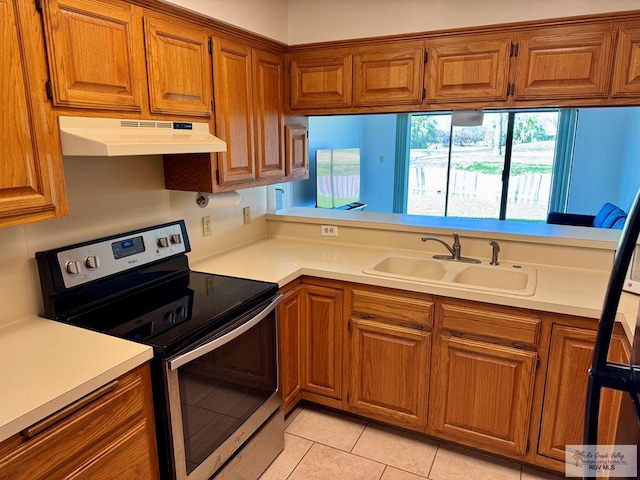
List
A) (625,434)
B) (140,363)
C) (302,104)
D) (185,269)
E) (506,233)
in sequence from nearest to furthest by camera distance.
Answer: (625,434) → (140,363) → (185,269) → (506,233) → (302,104)

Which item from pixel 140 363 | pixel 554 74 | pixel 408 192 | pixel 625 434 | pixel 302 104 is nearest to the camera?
pixel 625 434

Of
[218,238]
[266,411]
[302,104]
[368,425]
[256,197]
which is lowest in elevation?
[368,425]

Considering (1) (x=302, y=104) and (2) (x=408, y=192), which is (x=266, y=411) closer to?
(1) (x=302, y=104)

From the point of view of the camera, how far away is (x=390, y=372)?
2.25 meters

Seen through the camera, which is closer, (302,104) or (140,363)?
(140,363)

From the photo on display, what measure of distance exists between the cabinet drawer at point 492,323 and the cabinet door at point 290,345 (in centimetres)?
75

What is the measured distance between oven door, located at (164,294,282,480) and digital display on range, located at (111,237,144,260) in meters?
0.61

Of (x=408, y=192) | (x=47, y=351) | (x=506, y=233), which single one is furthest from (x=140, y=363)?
(x=408, y=192)

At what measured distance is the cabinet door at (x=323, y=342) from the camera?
7.66ft

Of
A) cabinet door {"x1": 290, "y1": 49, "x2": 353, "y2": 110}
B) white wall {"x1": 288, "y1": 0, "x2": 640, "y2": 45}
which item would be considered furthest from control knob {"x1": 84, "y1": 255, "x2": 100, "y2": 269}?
white wall {"x1": 288, "y1": 0, "x2": 640, "y2": 45}

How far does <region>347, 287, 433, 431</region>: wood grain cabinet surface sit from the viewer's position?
84.3 inches

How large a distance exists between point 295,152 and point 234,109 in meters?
0.64

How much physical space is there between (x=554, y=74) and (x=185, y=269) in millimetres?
2025

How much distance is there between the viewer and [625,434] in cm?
91
